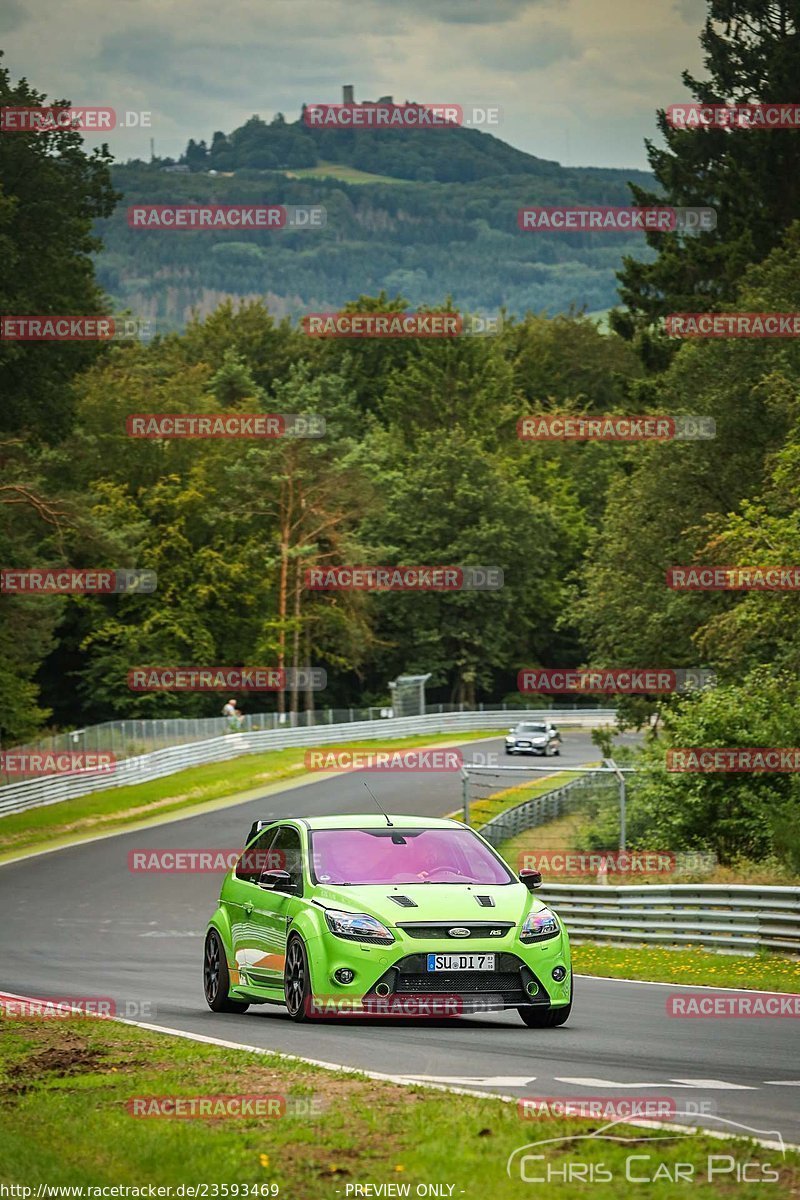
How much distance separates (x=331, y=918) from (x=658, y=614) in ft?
122

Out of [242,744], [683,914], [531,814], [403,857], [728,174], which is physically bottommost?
[242,744]

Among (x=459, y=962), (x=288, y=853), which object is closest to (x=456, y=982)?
(x=459, y=962)

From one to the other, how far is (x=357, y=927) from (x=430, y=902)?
0.59 m

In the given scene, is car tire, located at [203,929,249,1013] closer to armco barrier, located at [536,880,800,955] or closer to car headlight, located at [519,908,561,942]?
car headlight, located at [519,908,561,942]

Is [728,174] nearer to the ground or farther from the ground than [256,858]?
farther from the ground

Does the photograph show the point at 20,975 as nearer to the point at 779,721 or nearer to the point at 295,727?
A: the point at 779,721

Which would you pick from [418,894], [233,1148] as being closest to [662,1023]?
[418,894]

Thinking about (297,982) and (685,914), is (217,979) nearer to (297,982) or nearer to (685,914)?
(297,982)

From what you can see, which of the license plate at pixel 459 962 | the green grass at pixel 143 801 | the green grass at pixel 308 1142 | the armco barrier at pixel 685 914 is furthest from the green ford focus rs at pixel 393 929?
the green grass at pixel 143 801

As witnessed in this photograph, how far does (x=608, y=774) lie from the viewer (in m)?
30.4

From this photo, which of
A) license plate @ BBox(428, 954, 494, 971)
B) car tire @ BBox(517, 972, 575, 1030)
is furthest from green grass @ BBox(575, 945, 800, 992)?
license plate @ BBox(428, 954, 494, 971)

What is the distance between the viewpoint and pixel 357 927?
1287 cm

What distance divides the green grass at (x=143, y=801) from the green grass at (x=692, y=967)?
80.4 ft

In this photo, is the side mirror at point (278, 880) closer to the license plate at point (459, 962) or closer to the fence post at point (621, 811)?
the license plate at point (459, 962)
